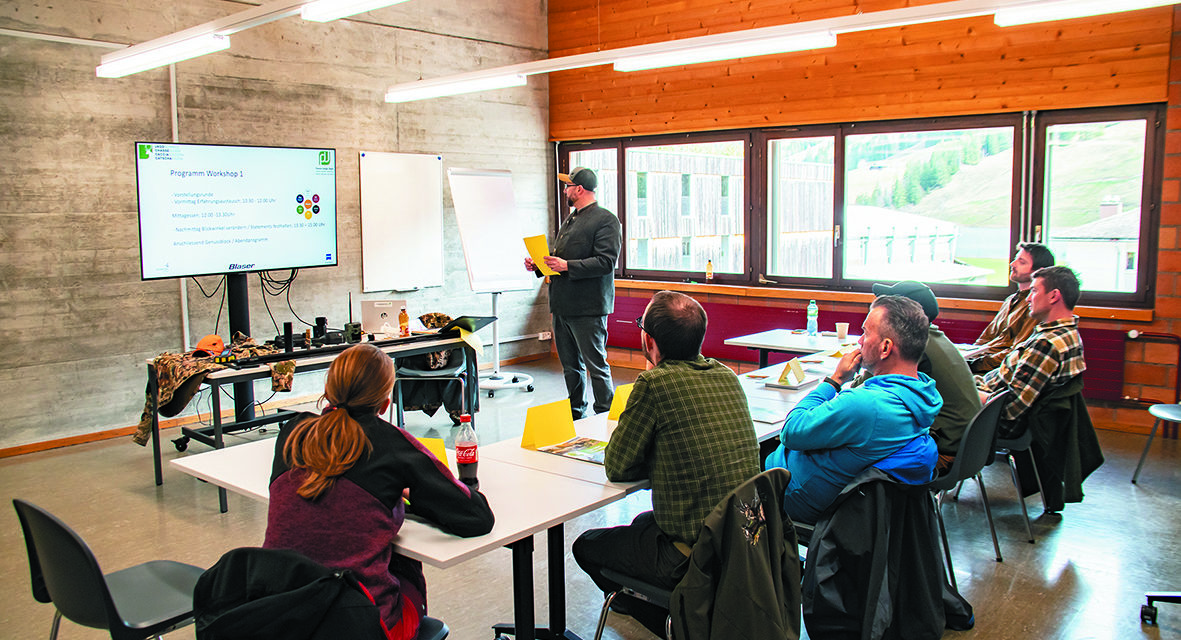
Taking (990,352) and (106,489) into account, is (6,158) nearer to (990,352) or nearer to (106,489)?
(106,489)

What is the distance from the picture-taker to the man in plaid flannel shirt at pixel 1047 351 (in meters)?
4.01

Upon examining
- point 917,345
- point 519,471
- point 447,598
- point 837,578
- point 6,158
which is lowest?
point 447,598

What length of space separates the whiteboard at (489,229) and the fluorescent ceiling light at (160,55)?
9.20 ft

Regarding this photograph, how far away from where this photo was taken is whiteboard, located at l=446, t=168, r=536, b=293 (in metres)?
7.82

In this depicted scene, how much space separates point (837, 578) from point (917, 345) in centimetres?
82

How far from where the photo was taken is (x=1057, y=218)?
20.3 feet

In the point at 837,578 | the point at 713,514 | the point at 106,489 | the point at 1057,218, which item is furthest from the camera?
the point at 1057,218

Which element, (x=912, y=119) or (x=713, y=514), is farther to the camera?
(x=912, y=119)

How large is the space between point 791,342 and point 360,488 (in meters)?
3.82

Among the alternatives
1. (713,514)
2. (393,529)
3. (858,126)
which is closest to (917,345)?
(713,514)

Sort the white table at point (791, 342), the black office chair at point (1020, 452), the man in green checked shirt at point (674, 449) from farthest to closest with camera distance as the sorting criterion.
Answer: the white table at point (791, 342) → the black office chair at point (1020, 452) → the man in green checked shirt at point (674, 449)

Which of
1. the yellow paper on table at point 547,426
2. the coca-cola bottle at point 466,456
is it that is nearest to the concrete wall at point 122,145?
the yellow paper on table at point 547,426

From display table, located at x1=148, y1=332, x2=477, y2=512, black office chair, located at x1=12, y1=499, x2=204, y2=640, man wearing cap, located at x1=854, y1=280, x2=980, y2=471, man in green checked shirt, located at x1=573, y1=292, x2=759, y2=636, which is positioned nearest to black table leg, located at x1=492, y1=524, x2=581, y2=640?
man in green checked shirt, located at x1=573, y1=292, x2=759, y2=636

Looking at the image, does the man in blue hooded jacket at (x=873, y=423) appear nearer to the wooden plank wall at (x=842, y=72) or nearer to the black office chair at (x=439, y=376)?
the black office chair at (x=439, y=376)
